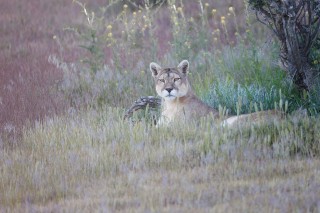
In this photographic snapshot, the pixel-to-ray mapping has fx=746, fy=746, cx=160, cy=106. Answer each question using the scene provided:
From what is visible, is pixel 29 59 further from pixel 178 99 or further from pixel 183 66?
pixel 178 99

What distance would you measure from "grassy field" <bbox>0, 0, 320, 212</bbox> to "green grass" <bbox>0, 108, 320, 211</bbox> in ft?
0.05

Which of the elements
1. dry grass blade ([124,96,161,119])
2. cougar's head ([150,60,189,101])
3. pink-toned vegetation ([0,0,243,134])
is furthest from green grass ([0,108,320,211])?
pink-toned vegetation ([0,0,243,134])

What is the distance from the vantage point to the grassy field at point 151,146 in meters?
6.97

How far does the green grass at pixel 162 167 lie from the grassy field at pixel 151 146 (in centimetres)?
1

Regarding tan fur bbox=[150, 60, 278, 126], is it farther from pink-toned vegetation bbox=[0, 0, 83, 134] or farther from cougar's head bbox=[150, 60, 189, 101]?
pink-toned vegetation bbox=[0, 0, 83, 134]

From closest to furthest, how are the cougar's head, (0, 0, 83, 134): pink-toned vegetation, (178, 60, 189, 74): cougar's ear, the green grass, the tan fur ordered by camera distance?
1. the green grass
2. the tan fur
3. the cougar's head
4. (178, 60, 189, 74): cougar's ear
5. (0, 0, 83, 134): pink-toned vegetation

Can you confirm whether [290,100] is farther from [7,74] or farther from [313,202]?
[7,74]

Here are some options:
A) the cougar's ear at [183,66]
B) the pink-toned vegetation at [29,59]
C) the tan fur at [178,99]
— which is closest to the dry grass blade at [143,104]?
the tan fur at [178,99]

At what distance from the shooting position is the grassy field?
697cm

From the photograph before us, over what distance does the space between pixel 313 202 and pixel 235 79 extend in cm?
583

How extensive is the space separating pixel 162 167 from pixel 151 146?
78 centimetres

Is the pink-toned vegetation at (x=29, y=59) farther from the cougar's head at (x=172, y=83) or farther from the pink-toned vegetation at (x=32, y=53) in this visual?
the cougar's head at (x=172, y=83)

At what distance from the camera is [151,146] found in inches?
348

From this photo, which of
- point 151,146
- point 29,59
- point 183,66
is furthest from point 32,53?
point 151,146
